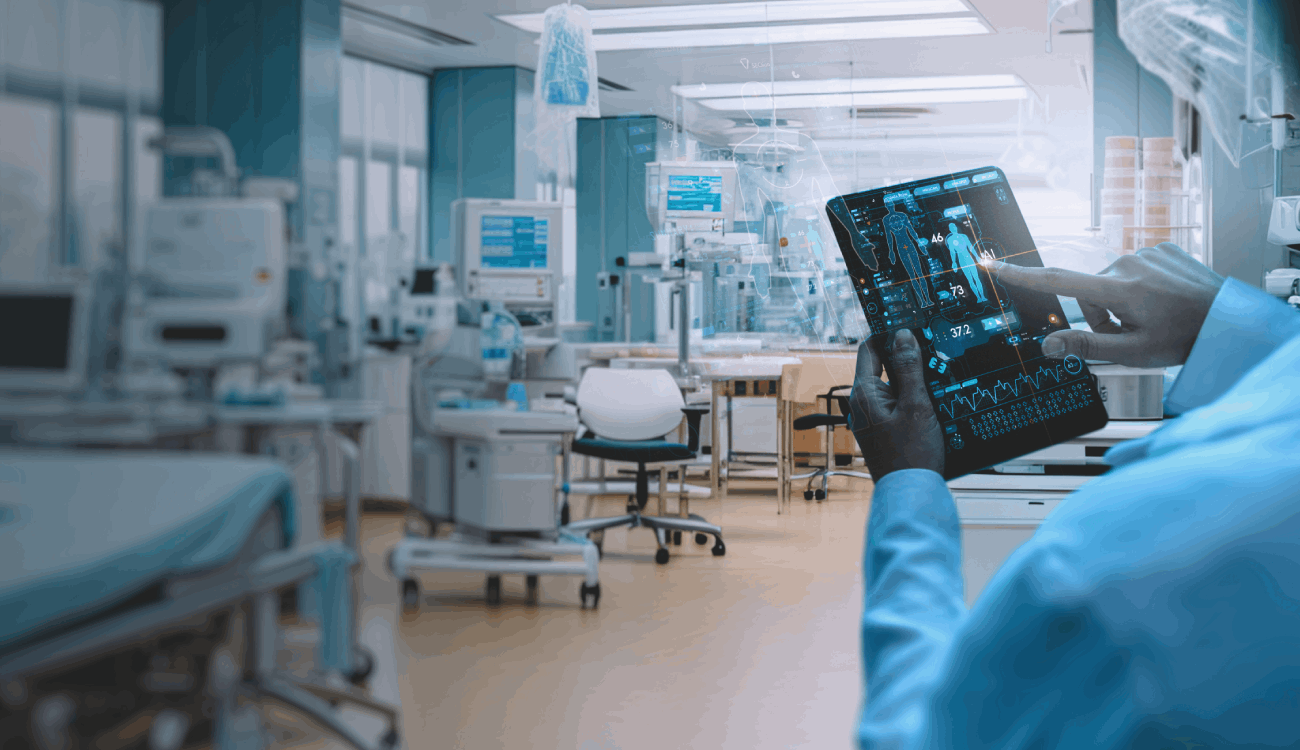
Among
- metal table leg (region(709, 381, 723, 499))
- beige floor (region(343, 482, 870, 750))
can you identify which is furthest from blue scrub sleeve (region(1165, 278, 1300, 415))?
metal table leg (region(709, 381, 723, 499))

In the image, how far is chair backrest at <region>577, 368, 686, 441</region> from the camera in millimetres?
1832

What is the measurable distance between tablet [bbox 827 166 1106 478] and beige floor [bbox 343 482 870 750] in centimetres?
28

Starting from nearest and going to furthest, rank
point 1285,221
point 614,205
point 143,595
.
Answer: point 143,595 < point 614,205 < point 1285,221

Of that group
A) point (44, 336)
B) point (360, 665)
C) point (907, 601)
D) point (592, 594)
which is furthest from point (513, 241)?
point (592, 594)

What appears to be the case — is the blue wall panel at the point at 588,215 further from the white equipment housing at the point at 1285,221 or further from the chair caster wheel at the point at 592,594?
the white equipment housing at the point at 1285,221

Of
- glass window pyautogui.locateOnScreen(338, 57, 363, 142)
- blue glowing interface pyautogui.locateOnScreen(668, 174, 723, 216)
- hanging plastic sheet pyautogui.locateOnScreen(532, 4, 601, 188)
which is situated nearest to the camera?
glass window pyautogui.locateOnScreen(338, 57, 363, 142)

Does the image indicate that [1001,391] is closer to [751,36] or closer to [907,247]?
[907,247]

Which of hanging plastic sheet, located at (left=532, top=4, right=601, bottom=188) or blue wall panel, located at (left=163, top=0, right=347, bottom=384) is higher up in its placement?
hanging plastic sheet, located at (left=532, top=4, right=601, bottom=188)

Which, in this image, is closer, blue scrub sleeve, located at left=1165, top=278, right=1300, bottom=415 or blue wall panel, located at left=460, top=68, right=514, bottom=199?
blue scrub sleeve, located at left=1165, top=278, right=1300, bottom=415

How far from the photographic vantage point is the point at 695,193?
212 centimetres

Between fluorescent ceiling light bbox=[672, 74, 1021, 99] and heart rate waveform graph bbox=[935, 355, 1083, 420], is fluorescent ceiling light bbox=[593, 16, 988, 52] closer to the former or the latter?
fluorescent ceiling light bbox=[672, 74, 1021, 99]

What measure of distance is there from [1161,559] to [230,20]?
78 cm

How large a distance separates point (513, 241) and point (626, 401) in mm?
652

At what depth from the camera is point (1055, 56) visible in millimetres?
4164
